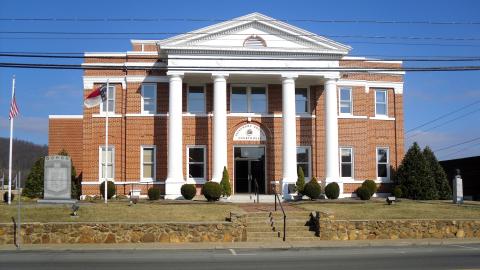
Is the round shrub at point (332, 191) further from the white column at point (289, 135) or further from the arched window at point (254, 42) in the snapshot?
the arched window at point (254, 42)

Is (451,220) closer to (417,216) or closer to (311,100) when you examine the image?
(417,216)

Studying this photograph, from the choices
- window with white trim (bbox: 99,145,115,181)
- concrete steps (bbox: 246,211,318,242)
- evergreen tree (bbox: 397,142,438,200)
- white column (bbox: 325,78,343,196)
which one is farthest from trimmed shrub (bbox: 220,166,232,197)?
evergreen tree (bbox: 397,142,438,200)

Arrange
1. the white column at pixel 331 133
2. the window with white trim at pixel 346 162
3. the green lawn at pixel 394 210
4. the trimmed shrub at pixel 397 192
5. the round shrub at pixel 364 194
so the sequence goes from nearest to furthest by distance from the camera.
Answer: the green lawn at pixel 394 210 < the round shrub at pixel 364 194 < the white column at pixel 331 133 < the trimmed shrub at pixel 397 192 < the window with white trim at pixel 346 162

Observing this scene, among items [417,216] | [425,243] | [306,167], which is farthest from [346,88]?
[425,243]

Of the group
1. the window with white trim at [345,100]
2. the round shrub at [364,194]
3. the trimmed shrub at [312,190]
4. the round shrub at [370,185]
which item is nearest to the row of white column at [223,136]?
the trimmed shrub at [312,190]

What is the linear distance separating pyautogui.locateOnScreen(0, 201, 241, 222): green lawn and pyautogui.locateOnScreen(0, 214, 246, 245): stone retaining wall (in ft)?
3.27

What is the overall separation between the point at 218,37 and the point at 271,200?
403 inches

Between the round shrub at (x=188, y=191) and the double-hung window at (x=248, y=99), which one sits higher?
the double-hung window at (x=248, y=99)

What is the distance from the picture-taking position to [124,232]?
870 inches

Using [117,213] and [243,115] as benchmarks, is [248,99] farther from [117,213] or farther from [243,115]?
[117,213]

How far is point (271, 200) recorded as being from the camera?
Answer: 34062 millimetres

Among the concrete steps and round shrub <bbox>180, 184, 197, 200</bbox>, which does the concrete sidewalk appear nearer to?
the concrete steps

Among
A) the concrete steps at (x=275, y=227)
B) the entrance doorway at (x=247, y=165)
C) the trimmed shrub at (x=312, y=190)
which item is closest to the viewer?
the concrete steps at (x=275, y=227)

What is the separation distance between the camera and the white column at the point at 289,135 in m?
34.8
